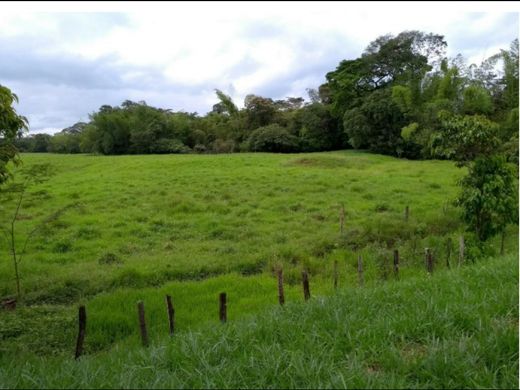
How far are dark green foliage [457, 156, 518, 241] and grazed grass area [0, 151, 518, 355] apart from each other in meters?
0.65

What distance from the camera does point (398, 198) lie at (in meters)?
16.6

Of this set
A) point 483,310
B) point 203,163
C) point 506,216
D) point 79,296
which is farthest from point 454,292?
point 203,163

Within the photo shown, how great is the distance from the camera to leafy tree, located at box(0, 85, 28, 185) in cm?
573

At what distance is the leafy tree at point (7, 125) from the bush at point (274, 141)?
36707 mm

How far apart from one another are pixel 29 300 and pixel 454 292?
22.8 feet

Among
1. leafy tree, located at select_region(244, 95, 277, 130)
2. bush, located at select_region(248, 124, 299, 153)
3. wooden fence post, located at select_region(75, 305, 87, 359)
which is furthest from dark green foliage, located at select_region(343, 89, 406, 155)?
wooden fence post, located at select_region(75, 305, 87, 359)

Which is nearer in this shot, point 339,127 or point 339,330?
point 339,330

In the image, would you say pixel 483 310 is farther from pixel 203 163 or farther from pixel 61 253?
pixel 203 163

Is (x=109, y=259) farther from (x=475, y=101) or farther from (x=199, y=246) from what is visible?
(x=475, y=101)

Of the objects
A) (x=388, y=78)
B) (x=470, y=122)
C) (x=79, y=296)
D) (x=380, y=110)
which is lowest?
(x=79, y=296)

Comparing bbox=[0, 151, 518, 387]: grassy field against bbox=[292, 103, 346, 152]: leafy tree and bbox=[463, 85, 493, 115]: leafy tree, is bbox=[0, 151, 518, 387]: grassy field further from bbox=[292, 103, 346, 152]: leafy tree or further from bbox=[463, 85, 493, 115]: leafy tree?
bbox=[292, 103, 346, 152]: leafy tree

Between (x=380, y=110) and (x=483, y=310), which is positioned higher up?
(x=380, y=110)

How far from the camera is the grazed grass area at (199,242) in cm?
713

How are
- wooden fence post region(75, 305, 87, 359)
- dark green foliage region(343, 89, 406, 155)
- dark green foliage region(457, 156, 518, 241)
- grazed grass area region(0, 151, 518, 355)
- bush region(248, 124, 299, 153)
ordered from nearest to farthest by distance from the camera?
wooden fence post region(75, 305, 87, 359) < grazed grass area region(0, 151, 518, 355) < dark green foliage region(457, 156, 518, 241) < dark green foliage region(343, 89, 406, 155) < bush region(248, 124, 299, 153)
